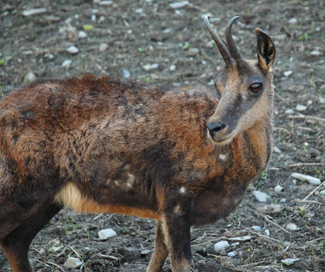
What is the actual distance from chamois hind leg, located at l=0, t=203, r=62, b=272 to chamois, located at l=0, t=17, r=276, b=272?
0.05 ft

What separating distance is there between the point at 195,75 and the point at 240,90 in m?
4.51

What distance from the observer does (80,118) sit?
5.27 m

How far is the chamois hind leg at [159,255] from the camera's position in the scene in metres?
5.71

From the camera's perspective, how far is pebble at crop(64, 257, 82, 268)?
594 centimetres

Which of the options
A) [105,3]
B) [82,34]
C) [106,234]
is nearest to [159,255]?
[106,234]

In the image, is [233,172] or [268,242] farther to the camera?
[268,242]

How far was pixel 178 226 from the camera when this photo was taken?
17.0 feet

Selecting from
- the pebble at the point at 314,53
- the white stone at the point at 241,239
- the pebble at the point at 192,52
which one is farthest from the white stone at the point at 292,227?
the pebble at the point at 192,52

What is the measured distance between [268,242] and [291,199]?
104cm

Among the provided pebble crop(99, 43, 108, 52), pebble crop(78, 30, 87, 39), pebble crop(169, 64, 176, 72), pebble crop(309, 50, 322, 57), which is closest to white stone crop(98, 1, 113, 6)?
pebble crop(78, 30, 87, 39)

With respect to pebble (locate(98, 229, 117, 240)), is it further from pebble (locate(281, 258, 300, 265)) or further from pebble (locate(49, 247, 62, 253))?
pebble (locate(281, 258, 300, 265))

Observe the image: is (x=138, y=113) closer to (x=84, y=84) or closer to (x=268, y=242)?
(x=84, y=84)

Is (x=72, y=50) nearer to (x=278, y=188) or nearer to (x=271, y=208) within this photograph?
(x=278, y=188)

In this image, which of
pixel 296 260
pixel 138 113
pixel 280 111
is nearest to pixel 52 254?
pixel 138 113
